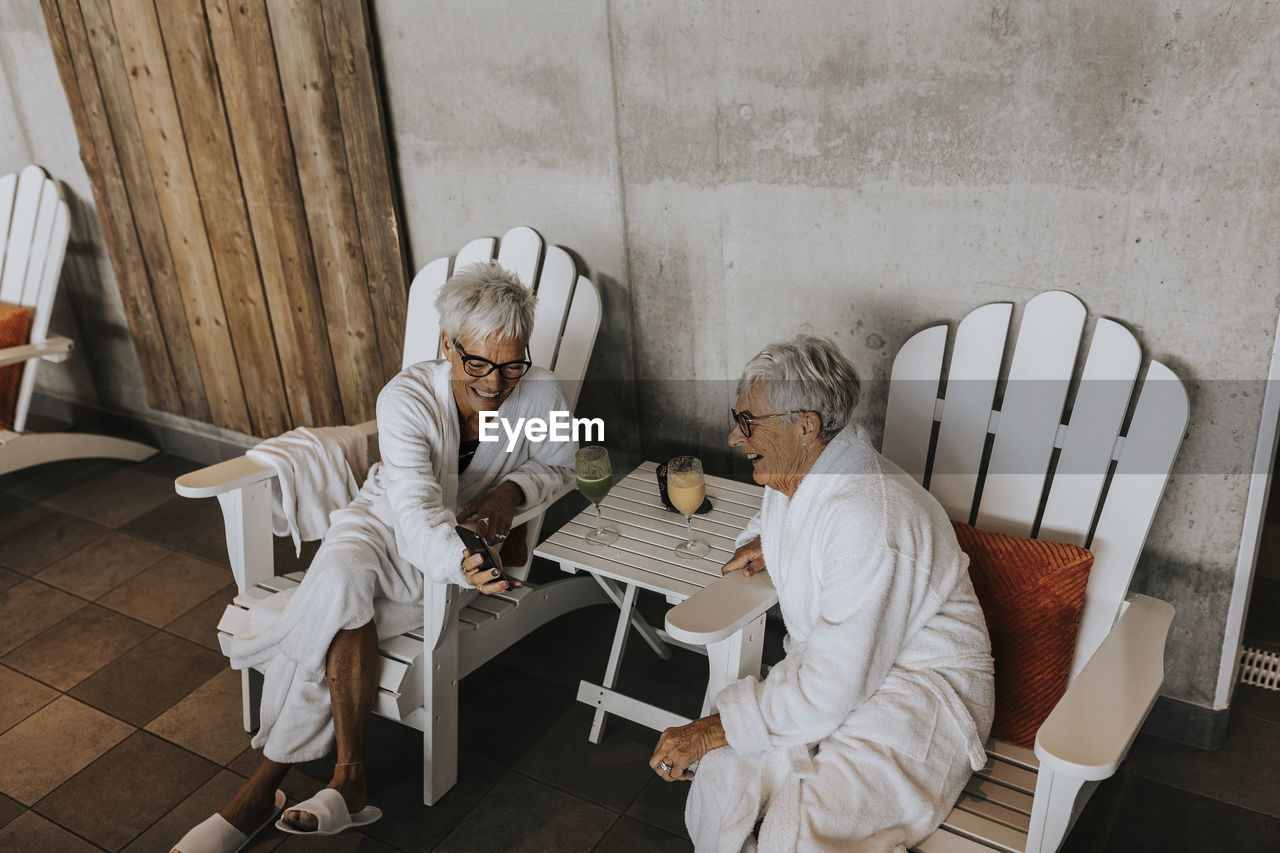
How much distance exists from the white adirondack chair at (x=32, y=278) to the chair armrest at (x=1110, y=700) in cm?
354

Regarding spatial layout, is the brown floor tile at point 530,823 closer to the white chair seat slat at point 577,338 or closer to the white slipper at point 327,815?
the white slipper at point 327,815

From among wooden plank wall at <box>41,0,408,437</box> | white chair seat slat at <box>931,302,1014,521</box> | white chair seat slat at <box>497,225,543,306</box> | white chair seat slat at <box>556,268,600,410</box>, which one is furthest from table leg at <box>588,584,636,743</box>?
wooden plank wall at <box>41,0,408,437</box>

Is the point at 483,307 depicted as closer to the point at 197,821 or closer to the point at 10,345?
the point at 197,821

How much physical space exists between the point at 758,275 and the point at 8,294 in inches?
120

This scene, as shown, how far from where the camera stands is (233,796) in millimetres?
2379

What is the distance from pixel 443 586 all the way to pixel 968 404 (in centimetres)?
126

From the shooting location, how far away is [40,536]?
3.60 metres

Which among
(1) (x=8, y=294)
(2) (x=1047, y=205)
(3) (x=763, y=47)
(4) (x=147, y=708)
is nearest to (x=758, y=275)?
(3) (x=763, y=47)

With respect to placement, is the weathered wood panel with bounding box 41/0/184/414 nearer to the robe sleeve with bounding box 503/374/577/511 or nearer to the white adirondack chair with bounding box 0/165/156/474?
the white adirondack chair with bounding box 0/165/156/474

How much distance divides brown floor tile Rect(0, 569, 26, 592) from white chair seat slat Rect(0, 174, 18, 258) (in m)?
1.23

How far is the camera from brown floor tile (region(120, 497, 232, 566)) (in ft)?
11.4

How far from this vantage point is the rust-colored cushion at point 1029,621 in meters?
1.96

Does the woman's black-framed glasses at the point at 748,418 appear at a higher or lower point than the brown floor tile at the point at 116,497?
higher

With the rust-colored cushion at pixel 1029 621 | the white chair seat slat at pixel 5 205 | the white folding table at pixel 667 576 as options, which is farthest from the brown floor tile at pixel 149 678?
the rust-colored cushion at pixel 1029 621
